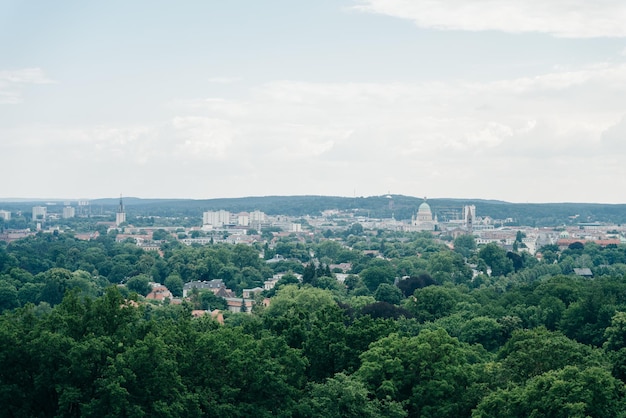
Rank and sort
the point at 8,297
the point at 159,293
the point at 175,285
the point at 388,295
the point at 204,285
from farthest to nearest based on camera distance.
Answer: the point at 175,285
the point at 204,285
the point at 159,293
the point at 388,295
the point at 8,297

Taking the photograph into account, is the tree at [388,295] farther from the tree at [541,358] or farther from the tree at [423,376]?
the tree at [541,358]

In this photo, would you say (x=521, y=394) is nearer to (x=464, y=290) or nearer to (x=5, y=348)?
(x=5, y=348)

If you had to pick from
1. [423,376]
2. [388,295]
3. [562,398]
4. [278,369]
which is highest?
[278,369]

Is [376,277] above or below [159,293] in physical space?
above

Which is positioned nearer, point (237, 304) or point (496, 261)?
point (237, 304)

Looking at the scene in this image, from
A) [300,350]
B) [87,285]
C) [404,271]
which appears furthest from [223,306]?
[300,350]

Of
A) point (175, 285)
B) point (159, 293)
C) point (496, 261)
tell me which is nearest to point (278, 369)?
point (159, 293)

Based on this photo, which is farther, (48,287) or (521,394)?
(48,287)

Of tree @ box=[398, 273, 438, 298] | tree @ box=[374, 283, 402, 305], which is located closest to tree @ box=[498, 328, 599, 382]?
tree @ box=[374, 283, 402, 305]

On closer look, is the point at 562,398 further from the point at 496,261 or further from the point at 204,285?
the point at 496,261

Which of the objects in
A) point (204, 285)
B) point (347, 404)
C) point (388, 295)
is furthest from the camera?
point (204, 285)

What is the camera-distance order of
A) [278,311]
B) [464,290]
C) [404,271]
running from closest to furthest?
1. [278,311]
2. [464,290]
3. [404,271]
